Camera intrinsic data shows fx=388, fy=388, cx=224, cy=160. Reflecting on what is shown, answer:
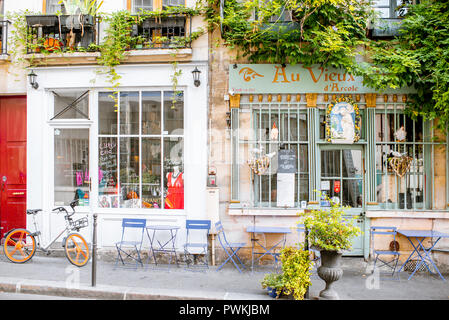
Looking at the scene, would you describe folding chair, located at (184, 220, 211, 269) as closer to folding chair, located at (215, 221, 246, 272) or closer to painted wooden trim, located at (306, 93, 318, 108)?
folding chair, located at (215, 221, 246, 272)

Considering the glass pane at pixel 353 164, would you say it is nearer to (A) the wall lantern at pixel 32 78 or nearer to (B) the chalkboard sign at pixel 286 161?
(B) the chalkboard sign at pixel 286 161

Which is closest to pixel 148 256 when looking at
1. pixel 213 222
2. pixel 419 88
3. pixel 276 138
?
pixel 213 222

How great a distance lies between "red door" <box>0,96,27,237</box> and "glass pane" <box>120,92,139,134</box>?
2.38m

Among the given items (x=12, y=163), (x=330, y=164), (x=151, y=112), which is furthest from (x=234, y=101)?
(x=12, y=163)

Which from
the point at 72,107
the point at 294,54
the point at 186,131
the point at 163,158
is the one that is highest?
the point at 294,54

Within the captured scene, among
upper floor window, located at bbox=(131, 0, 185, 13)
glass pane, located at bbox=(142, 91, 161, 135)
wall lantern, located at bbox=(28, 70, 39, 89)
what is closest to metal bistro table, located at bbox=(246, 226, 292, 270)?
glass pane, located at bbox=(142, 91, 161, 135)

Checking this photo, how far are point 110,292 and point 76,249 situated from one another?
1.99 meters

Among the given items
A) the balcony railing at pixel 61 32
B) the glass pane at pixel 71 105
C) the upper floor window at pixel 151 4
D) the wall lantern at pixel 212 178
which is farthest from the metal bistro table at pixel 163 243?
the upper floor window at pixel 151 4

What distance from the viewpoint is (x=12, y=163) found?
8.90 metres

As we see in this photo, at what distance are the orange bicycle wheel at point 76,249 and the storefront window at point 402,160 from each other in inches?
239

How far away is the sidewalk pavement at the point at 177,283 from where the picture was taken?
241 inches

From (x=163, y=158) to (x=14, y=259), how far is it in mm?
3545

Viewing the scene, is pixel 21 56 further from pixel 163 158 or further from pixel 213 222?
pixel 213 222

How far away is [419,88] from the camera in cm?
767
